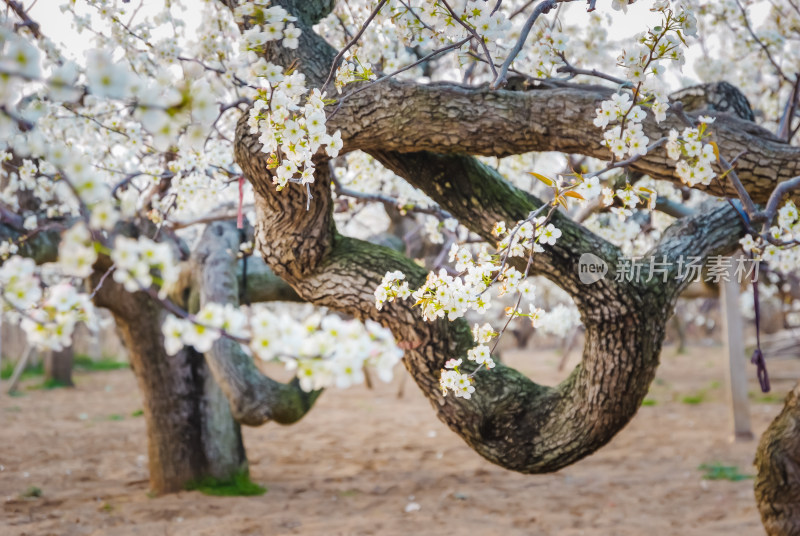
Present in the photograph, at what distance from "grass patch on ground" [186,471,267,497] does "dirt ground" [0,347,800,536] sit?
0.32ft

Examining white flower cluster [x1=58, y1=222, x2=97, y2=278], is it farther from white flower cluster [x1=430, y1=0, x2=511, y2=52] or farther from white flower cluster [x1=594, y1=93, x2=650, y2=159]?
white flower cluster [x1=594, y1=93, x2=650, y2=159]

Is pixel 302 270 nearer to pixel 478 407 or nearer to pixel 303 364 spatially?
pixel 478 407

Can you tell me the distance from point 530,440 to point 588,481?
8.00 ft

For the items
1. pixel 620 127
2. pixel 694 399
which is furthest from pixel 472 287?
pixel 694 399

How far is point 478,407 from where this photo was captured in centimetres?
233

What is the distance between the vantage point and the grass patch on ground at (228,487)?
4098mm

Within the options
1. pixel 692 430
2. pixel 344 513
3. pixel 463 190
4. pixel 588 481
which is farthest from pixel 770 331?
pixel 463 190

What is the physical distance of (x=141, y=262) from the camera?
0.89m

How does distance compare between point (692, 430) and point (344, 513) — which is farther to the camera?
point (692, 430)

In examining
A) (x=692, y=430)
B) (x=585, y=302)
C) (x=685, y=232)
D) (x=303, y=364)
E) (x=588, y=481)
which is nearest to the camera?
(x=303, y=364)

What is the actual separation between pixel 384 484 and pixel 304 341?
379 cm

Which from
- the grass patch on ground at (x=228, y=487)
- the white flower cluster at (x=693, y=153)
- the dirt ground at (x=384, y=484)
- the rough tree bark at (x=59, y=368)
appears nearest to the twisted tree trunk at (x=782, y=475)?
the dirt ground at (x=384, y=484)

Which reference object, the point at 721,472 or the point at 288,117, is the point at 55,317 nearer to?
the point at 288,117

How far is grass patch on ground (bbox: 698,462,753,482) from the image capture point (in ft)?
14.2
